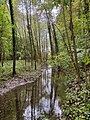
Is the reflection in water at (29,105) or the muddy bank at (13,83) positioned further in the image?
the muddy bank at (13,83)

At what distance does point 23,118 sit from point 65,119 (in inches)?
69.5

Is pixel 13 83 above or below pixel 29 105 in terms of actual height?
above

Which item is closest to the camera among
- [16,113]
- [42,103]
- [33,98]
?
[16,113]

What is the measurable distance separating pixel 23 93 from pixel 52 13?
20175 mm

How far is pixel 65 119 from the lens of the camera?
7.59m

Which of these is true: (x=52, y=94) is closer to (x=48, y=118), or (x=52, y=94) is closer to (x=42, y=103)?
(x=42, y=103)

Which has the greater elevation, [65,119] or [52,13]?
[52,13]

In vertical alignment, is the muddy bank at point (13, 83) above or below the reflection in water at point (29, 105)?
above

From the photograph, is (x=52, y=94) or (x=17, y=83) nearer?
(x=52, y=94)

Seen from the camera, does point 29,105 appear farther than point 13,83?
No

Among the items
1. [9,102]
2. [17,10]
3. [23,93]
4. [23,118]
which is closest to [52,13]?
[17,10]

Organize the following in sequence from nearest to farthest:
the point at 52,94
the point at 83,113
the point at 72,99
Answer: the point at 83,113, the point at 72,99, the point at 52,94

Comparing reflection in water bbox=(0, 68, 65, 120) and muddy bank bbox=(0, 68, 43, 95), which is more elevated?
muddy bank bbox=(0, 68, 43, 95)

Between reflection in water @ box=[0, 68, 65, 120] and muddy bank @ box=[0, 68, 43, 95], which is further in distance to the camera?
muddy bank @ box=[0, 68, 43, 95]
